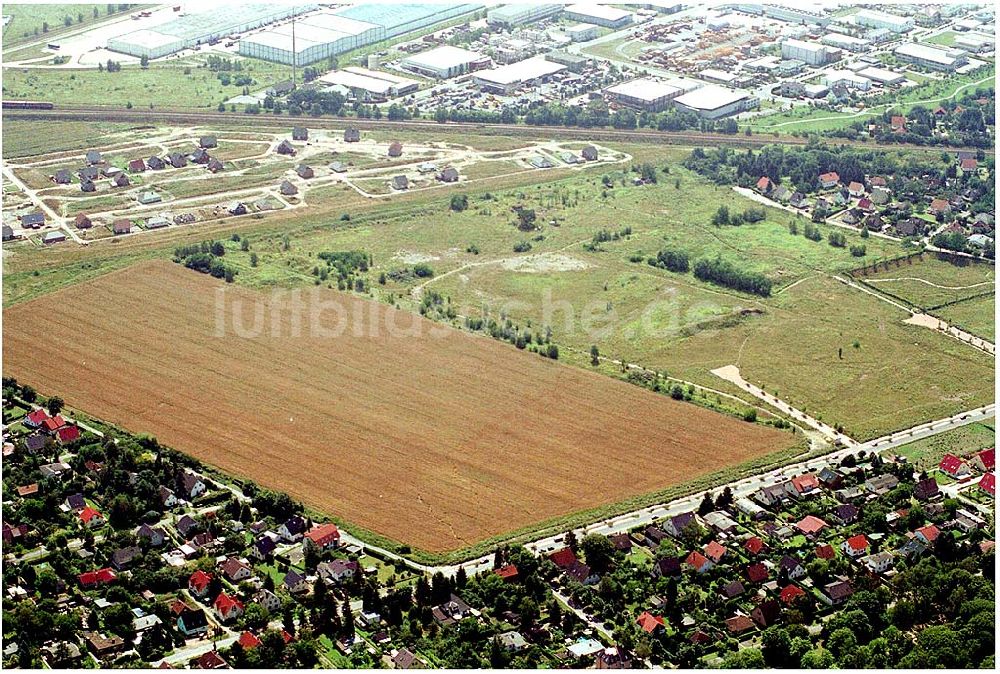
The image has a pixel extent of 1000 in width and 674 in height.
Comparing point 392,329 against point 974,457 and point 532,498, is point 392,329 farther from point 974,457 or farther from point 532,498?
point 974,457

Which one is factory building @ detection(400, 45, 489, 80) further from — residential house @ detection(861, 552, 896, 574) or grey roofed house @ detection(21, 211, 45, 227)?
residential house @ detection(861, 552, 896, 574)

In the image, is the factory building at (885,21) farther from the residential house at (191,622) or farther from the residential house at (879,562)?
the residential house at (191,622)

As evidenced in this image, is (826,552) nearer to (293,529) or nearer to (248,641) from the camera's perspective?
(293,529)

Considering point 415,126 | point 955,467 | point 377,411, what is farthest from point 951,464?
point 415,126

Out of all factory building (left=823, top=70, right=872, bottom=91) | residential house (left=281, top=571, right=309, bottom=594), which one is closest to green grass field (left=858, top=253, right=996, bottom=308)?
factory building (left=823, top=70, right=872, bottom=91)

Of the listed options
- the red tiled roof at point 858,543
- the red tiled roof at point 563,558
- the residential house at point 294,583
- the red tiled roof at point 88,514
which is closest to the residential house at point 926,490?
the red tiled roof at point 858,543

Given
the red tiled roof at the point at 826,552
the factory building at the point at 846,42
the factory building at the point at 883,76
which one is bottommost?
the red tiled roof at the point at 826,552
